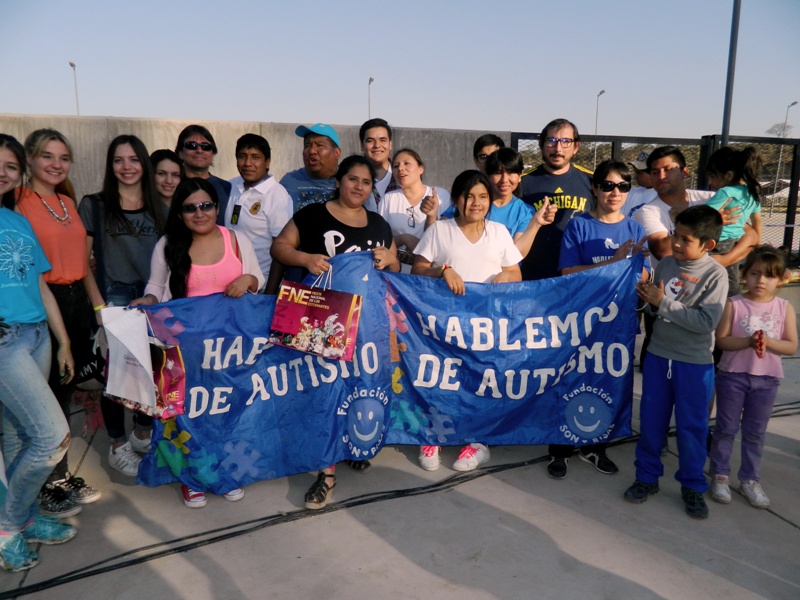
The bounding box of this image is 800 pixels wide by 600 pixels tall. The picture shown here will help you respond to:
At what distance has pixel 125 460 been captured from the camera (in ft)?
11.9

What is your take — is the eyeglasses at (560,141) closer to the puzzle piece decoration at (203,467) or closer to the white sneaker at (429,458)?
the white sneaker at (429,458)

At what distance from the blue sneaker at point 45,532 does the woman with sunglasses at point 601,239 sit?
8.81 ft

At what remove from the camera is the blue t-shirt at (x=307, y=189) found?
4.22 m

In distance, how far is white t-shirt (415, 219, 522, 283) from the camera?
3.51m

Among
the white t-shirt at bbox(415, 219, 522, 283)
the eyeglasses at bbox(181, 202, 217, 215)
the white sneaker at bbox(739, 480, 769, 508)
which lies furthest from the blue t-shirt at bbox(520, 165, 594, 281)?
the eyeglasses at bbox(181, 202, 217, 215)

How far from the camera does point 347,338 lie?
3.23 meters

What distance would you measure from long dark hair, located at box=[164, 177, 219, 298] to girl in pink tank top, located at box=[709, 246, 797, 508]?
303cm

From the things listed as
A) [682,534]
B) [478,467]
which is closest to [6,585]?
[478,467]

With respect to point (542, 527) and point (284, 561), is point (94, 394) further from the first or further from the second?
point (542, 527)

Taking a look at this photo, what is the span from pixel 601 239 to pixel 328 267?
5.50 ft

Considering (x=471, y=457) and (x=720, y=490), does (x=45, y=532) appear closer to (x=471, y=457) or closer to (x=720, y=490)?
(x=471, y=457)

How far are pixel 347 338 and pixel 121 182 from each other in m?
1.65

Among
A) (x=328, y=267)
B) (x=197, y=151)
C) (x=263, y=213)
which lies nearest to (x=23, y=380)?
(x=328, y=267)

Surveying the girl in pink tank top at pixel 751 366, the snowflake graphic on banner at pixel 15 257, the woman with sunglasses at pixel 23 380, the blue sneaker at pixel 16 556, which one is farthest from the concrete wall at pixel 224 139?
the blue sneaker at pixel 16 556
